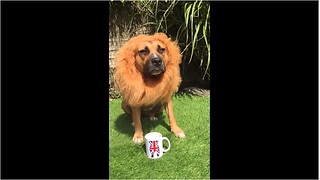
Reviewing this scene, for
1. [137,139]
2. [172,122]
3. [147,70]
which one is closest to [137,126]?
[137,139]

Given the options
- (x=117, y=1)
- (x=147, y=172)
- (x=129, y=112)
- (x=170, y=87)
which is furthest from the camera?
(x=117, y=1)

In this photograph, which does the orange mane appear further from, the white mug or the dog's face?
the white mug

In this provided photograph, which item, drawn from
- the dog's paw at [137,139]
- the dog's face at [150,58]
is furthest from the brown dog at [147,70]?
the dog's paw at [137,139]

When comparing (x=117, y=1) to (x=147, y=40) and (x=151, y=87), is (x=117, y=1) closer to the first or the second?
(x=147, y=40)

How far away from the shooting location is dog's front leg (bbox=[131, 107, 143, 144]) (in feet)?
5.10

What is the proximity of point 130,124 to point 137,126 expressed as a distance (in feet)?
0.37

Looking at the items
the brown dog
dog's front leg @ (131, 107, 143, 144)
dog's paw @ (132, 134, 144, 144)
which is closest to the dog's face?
the brown dog

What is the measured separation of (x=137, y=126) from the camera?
1575 millimetres

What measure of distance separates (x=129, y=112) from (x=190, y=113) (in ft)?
1.18

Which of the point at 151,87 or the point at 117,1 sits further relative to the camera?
the point at 117,1

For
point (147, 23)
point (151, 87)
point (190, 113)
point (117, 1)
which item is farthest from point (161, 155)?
point (117, 1)

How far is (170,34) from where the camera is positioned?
6.08 feet

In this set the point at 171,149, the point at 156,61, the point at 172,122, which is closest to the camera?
the point at 156,61

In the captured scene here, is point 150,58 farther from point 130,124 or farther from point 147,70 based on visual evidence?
point 130,124
